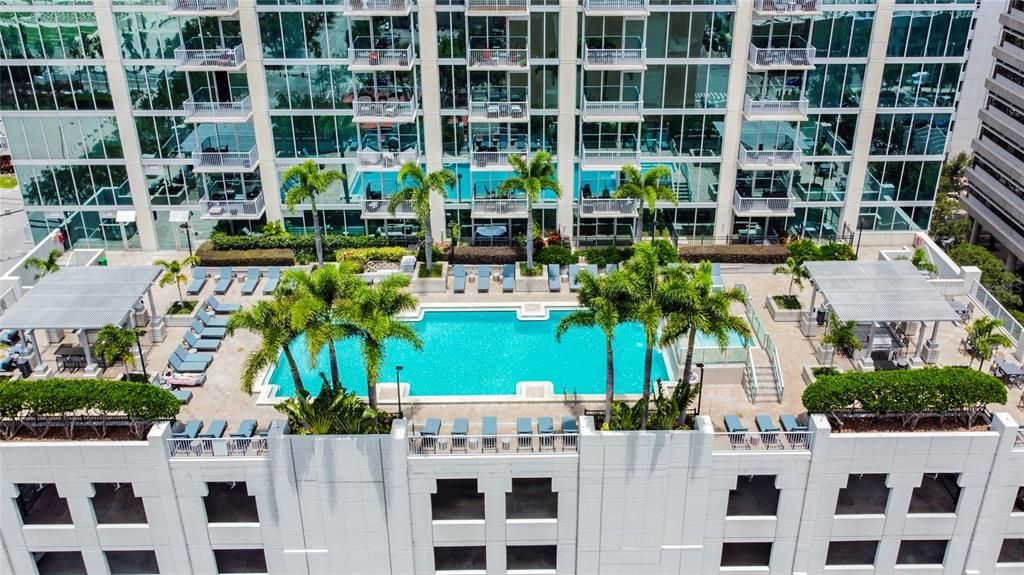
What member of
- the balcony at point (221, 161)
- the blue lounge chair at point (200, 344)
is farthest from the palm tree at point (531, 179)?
the blue lounge chair at point (200, 344)

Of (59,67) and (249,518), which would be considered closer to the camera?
(249,518)

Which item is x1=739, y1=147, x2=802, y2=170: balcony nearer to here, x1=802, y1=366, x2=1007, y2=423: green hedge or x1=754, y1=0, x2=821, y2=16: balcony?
x1=754, y1=0, x2=821, y2=16: balcony

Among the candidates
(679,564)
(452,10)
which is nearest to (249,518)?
(679,564)

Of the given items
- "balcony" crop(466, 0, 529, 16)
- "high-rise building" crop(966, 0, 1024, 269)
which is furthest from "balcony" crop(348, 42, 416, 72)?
"high-rise building" crop(966, 0, 1024, 269)

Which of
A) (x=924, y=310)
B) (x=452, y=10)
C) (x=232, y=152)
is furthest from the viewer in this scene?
(x=232, y=152)

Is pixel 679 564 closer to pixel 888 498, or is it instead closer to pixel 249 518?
pixel 888 498

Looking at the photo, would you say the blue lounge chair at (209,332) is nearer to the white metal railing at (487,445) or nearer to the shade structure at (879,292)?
the white metal railing at (487,445)
